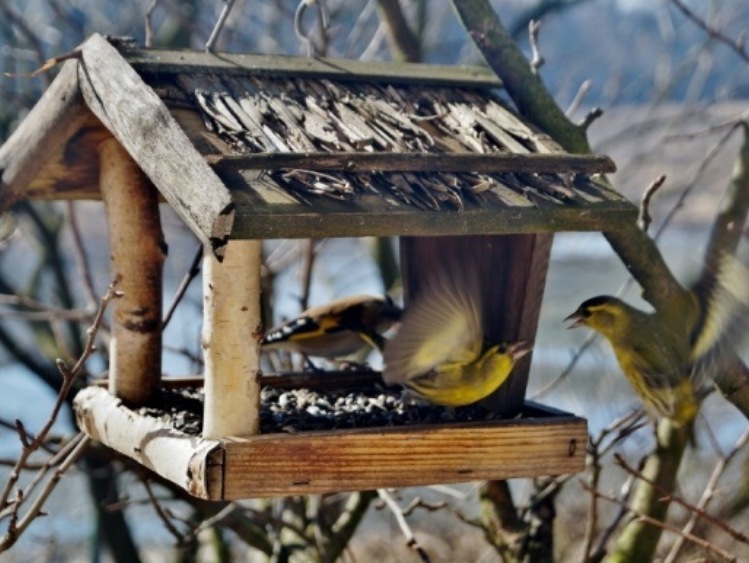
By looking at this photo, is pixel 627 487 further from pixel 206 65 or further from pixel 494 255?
pixel 206 65

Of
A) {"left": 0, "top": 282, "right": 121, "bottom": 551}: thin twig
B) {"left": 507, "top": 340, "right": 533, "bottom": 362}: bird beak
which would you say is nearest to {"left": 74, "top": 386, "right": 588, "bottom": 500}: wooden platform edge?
{"left": 507, "top": 340, "right": 533, "bottom": 362}: bird beak

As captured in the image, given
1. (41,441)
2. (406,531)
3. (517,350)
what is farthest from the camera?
(406,531)

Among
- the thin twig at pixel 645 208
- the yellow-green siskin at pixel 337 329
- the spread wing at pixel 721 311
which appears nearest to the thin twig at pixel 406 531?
the yellow-green siskin at pixel 337 329

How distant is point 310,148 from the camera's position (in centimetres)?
270

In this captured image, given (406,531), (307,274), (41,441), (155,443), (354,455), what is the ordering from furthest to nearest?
(307,274) → (406,531) → (155,443) → (354,455) → (41,441)

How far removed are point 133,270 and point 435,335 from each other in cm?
85

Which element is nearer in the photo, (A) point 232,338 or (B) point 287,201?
(B) point 287,201

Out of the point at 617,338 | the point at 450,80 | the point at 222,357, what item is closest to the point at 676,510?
the point at 617,338

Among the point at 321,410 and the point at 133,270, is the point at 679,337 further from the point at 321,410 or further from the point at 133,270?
the point at 133,270

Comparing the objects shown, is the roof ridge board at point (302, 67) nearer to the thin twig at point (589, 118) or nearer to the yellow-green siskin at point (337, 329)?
the thin twig at point (589, 118)

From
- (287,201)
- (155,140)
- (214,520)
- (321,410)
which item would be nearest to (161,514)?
(214,520)

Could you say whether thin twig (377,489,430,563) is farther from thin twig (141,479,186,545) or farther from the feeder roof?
the feeder roof

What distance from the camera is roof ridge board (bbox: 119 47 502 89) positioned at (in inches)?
118

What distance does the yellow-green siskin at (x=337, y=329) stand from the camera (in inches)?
150
